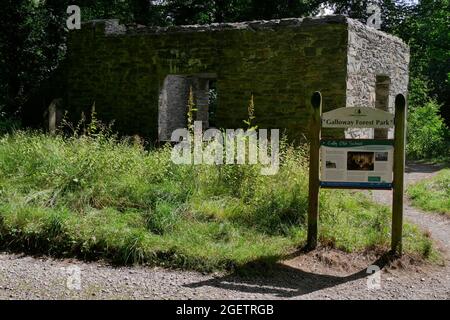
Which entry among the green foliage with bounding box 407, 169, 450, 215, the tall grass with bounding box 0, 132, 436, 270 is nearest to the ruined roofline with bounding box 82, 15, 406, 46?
the green foliage with bounding box 407, 169, 450, 215

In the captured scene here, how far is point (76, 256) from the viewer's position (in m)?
5.52

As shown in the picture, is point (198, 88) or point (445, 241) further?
point (198, 88)

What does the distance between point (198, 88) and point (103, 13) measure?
8039mm

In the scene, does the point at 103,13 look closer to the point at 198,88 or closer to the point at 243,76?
the point at 198,88

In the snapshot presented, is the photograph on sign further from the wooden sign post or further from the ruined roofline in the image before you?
the ruined roofline

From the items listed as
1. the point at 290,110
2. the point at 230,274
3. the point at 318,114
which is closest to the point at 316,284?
the point at 230,274

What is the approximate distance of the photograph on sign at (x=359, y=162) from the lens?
5.53 metres

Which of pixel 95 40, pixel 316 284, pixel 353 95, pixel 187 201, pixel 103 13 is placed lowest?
pixel 316 284

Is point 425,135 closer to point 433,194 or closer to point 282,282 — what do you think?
point 433,194

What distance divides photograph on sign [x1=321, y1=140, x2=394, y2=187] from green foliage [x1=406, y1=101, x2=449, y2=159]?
10360 mm

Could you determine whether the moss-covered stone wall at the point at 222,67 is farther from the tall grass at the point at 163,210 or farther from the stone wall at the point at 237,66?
the tall grass at the point at 163,210

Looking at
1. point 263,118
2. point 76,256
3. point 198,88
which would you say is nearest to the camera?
point 76,256

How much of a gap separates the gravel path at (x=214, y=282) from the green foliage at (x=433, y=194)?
8.80ft

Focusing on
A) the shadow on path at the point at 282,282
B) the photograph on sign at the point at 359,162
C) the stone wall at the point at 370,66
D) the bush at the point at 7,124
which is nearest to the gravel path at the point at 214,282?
the shadow on path at the point at 282,282
